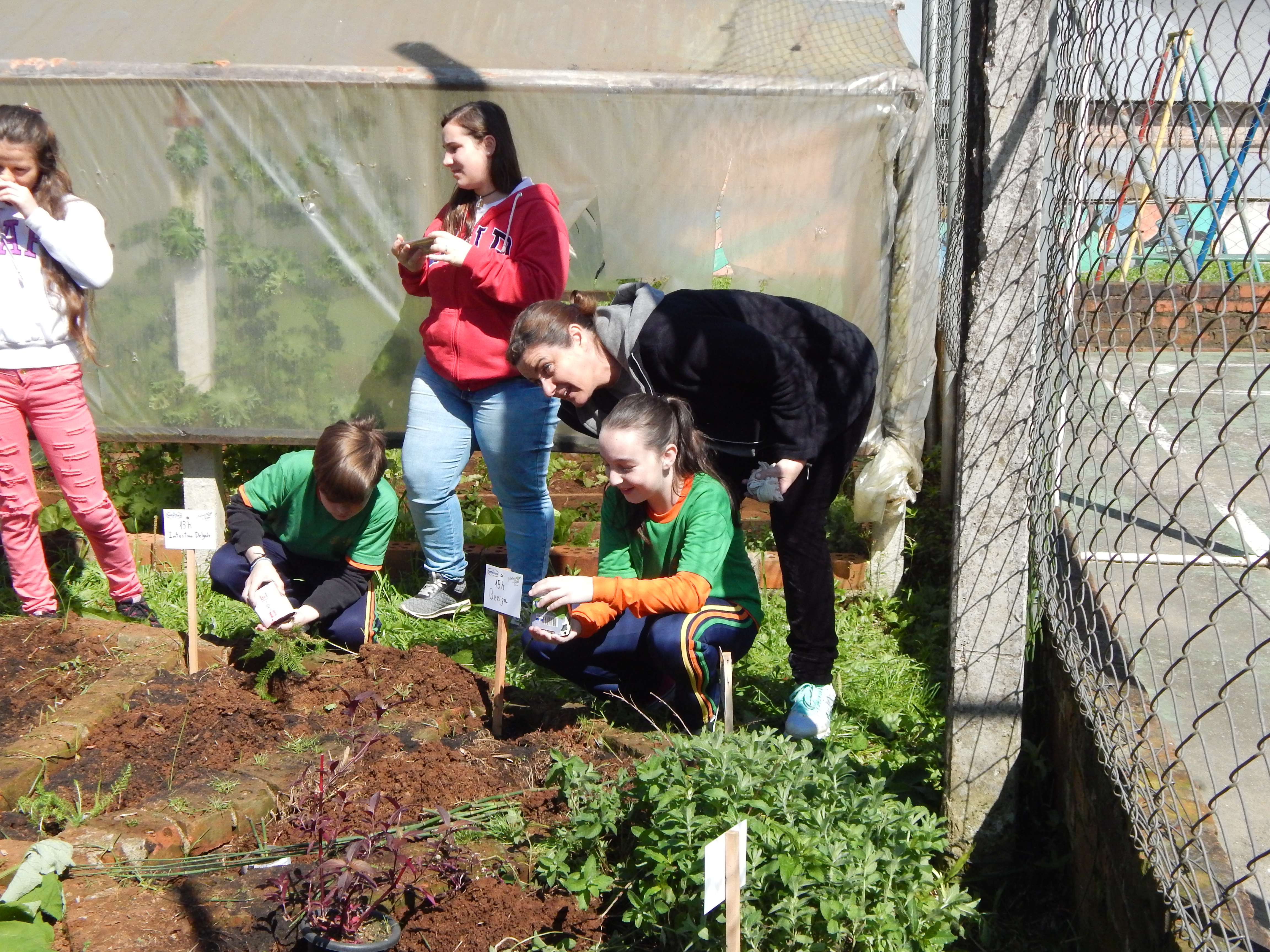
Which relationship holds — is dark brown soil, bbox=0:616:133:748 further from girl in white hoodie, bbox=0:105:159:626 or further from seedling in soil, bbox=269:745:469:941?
seedling in soil, bbox=269:745:469:941

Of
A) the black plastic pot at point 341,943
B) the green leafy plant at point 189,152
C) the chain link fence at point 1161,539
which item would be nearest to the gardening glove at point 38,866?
the black plastic pot at point 341,943

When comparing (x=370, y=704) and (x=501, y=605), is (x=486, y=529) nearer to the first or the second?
(x=370, y=704)

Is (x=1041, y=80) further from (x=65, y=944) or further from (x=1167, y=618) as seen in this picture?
(x=65, y=944)

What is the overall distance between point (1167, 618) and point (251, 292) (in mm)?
3739

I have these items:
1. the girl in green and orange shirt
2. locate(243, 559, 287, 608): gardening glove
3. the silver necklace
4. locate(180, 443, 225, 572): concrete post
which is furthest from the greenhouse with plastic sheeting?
the girl in green and orange shirt

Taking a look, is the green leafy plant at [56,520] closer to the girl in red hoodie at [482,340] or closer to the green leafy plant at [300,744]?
the girl in red hoodie at [482,340]

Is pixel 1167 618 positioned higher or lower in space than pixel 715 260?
lower

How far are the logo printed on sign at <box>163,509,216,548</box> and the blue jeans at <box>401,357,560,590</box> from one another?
0.72 meters

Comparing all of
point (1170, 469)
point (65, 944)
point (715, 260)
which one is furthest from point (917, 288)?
point (65, 944)

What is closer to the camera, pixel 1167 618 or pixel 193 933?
pixel 193 933

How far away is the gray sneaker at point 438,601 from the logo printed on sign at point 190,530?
2.76ft

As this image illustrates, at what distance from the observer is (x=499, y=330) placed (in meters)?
4.18

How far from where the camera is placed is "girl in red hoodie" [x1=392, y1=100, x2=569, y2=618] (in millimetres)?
4027

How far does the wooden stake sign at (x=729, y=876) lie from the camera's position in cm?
197
